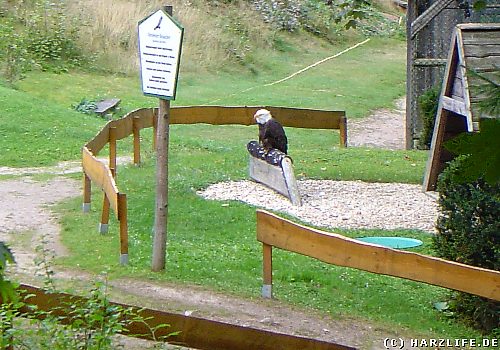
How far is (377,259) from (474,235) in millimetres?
804

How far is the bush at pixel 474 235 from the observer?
6.97 meters

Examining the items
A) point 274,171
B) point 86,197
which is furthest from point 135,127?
point 86,197

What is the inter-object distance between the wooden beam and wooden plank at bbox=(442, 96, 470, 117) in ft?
19.4

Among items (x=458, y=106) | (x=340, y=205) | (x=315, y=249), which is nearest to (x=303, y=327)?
(x=315, y=249)

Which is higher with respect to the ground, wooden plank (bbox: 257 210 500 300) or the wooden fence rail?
wooden plank (bbox: 257 210 500 300)

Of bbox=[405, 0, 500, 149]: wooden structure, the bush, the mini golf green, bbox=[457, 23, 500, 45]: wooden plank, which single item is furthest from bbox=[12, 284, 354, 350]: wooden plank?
bbox=[405, 0, 500, 149]: wooden structure

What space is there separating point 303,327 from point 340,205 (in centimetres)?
522

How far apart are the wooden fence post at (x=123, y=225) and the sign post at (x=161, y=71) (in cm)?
26

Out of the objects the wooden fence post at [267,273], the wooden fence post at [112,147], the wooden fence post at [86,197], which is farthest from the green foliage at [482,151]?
the wooden fence post at [112,147]

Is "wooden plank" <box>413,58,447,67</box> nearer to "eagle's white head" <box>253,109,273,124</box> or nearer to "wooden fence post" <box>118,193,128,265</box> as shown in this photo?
"eagle's white head" <box>253,109,273,124</box>

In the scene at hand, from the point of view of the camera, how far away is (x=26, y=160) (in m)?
14.6

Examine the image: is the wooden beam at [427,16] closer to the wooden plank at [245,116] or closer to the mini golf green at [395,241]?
the wooden plank at [245,116]

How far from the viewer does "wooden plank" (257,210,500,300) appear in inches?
250

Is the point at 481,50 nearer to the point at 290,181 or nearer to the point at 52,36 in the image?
the point at 290,181
